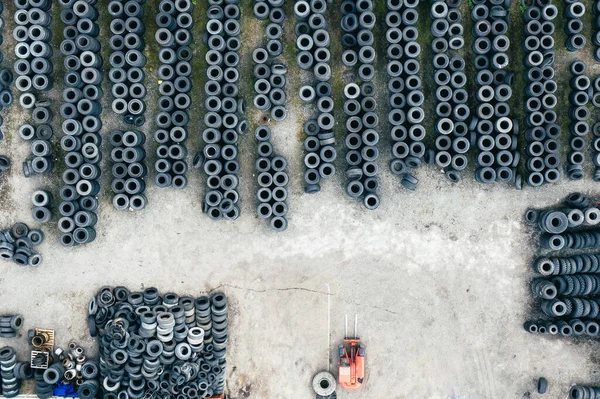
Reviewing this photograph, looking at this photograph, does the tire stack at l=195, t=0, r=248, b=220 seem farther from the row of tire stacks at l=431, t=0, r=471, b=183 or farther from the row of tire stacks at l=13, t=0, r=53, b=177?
the row of tire stacks at l=431, t=0, r=471, b=183

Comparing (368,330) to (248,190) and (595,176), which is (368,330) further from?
(595,176)

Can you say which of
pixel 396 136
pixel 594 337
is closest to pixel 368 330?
pixel 396 136

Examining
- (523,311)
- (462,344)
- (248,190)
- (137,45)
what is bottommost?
(462,344)

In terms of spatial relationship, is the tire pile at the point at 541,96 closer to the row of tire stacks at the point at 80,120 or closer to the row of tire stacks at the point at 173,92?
the row of tire stacks at the point at 173,92

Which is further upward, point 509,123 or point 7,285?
point 509,123

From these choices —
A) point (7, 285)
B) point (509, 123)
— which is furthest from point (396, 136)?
point (7, 285)

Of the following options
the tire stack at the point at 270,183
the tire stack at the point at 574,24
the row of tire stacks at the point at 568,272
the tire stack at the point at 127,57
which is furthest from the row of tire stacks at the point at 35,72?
the tire stack at the point at 574,24

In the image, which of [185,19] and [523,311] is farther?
[523,311]

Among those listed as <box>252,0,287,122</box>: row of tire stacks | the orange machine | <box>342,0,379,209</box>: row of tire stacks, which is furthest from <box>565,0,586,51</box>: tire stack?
the orange machine
